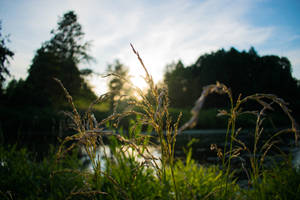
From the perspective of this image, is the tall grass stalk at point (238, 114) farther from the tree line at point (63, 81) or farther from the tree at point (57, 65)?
the tree at point (57, 65)

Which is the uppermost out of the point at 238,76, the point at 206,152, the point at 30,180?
the point at 238,76

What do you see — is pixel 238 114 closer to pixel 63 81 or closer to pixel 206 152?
pixel 206 152

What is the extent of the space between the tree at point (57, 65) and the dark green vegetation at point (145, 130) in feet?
0.36

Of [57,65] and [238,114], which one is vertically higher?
[57,65]

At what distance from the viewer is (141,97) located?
0.60 meters

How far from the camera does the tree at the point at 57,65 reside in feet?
68.0

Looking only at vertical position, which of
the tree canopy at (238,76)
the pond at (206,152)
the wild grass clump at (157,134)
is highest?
the tree canopy at (238,76)

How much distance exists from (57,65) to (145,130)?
13251 millimetres

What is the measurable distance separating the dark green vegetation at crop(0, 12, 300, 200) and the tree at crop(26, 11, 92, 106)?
4.3 inches

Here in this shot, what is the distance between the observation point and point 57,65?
22.2 meters

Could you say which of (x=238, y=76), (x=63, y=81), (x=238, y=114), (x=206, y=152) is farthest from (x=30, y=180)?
(x=63, y=81)

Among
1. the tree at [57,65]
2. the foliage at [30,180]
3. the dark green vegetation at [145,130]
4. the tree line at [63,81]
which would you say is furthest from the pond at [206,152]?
the tree at [57,65]

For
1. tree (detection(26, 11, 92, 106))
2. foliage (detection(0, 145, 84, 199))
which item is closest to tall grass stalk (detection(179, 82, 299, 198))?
foliage (detection(0, 145, 84, 199))

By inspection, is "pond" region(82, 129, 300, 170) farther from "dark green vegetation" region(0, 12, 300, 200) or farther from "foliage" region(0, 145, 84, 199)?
"foliage" region(0, 145, 84, 199)
